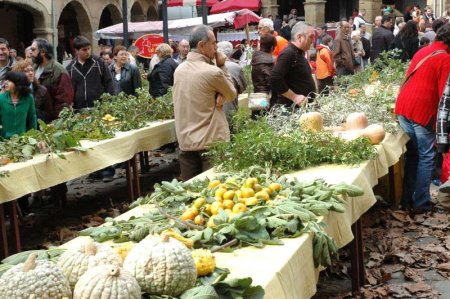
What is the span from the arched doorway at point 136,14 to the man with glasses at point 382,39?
15.7 m

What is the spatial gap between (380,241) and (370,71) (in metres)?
4.79

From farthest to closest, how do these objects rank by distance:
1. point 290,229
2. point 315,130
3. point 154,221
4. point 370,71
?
point 370,71 → point 315,130 → point 154,221 → point 290,229

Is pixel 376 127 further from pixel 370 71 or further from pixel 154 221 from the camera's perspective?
pixel 370 71

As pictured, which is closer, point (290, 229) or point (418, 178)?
point (290, 229)

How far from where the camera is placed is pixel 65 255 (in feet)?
10.4

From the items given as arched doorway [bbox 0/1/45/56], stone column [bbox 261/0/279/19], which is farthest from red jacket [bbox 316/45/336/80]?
stone column [bbox 261/0/279/19]

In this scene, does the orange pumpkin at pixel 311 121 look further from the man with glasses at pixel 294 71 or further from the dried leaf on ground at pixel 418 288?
the dried leaf on ground at pixel 418 288

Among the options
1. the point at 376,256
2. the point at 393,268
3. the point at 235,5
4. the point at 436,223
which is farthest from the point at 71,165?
the point at 235,5

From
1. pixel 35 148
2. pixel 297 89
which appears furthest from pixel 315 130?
pixel 35 148

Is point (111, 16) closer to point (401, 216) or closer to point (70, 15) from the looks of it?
point (70, 15)

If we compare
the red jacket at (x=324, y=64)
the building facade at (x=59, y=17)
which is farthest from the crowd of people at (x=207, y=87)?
the building facade at (x=59, y=17)

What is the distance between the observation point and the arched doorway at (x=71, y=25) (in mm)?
27234

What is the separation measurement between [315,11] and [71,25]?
385 inches

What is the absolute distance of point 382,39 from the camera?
708 inches
